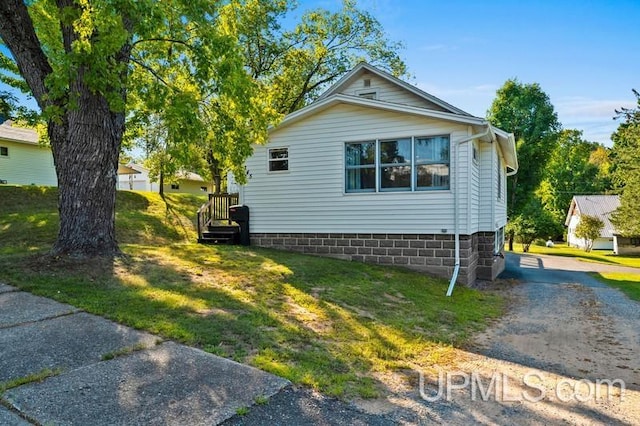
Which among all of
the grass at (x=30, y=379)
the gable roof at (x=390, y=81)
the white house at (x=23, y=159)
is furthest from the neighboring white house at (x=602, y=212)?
the grass at (x=30, y=379)

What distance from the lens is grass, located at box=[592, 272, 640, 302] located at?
10420 mm

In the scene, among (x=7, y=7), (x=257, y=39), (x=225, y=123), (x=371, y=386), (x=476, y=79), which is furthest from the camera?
(x=257, y=39)

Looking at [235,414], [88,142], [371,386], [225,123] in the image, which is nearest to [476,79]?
[225,123]

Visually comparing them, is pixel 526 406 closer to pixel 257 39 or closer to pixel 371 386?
pixel 371 386

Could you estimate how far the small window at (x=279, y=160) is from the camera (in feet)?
38.2

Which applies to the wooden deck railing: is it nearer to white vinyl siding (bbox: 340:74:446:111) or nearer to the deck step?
the deck step

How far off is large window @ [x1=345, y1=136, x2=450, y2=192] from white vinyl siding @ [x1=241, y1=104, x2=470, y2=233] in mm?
165

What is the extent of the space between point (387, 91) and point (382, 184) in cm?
405

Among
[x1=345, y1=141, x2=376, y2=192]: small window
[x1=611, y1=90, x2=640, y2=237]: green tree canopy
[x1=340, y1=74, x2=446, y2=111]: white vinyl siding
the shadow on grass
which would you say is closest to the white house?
[x1=340, y1=74, x2=446, y2=111]: white vinyl siding

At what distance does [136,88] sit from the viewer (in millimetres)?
8750

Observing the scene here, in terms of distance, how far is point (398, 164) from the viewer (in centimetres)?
1038

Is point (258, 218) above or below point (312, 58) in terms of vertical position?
below

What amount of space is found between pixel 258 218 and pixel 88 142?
5509 mm

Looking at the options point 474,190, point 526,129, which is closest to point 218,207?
point 474,190
